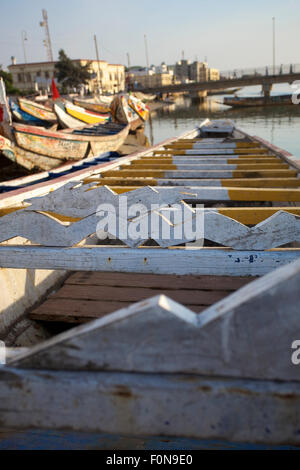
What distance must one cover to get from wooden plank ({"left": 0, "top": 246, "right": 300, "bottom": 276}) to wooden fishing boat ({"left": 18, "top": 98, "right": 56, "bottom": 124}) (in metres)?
18.4

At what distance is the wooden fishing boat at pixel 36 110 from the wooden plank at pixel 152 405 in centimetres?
1961

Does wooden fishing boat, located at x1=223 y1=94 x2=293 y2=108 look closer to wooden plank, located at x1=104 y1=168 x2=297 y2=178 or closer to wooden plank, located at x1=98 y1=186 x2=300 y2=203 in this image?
wooden plank, located at x1=104 y1=168 x2=297 y2=178

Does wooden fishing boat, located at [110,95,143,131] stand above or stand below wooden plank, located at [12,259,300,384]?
above

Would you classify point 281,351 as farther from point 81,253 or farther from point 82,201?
point 82,201

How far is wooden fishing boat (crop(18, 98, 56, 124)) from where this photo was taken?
61.0ft

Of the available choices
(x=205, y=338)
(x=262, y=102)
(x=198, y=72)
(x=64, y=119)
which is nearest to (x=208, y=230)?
(x=205, y=338)

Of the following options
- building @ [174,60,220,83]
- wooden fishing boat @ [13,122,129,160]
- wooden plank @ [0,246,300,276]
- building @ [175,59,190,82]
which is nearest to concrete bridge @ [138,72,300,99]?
wooden fishing boat @ [13,122,129,160]

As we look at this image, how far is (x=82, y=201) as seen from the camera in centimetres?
260

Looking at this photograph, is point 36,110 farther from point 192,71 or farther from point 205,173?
point 192,71

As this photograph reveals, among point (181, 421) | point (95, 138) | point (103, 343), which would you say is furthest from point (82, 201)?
point (95, 138)

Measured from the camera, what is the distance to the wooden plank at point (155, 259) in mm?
2100
